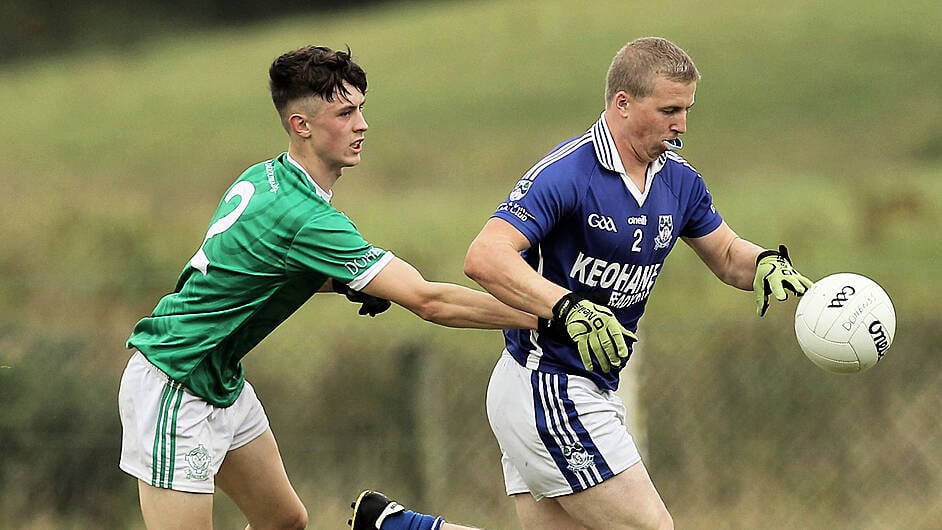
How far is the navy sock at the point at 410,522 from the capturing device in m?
5.20

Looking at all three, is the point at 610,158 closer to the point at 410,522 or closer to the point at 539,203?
the point at 539,203

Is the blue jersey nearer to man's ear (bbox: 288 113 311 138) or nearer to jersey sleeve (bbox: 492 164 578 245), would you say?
jersey sleeve (bbox: 492 164 578 245)

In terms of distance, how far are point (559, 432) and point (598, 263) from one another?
1.92 feet

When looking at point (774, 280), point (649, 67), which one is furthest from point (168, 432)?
point (774, 280)

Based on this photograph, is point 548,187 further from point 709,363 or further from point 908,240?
point 908,240

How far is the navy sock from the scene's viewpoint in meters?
5.20

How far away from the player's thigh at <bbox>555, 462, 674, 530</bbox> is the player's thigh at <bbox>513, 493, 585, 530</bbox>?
26 centimetres

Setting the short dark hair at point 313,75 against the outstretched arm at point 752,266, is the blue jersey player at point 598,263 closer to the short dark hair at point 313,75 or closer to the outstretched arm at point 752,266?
the outstretched arm at point 752,266

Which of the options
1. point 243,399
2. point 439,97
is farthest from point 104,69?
point 243,399

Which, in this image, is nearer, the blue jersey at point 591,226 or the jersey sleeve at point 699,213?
the blue jersey at point 591,226

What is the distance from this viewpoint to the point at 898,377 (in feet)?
27.9

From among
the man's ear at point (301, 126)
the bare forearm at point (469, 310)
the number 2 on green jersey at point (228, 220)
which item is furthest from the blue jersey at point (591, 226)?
the number 2 on green jersey at point (228, 220)

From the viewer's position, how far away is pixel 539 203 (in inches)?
180

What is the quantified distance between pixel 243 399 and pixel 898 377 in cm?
493
